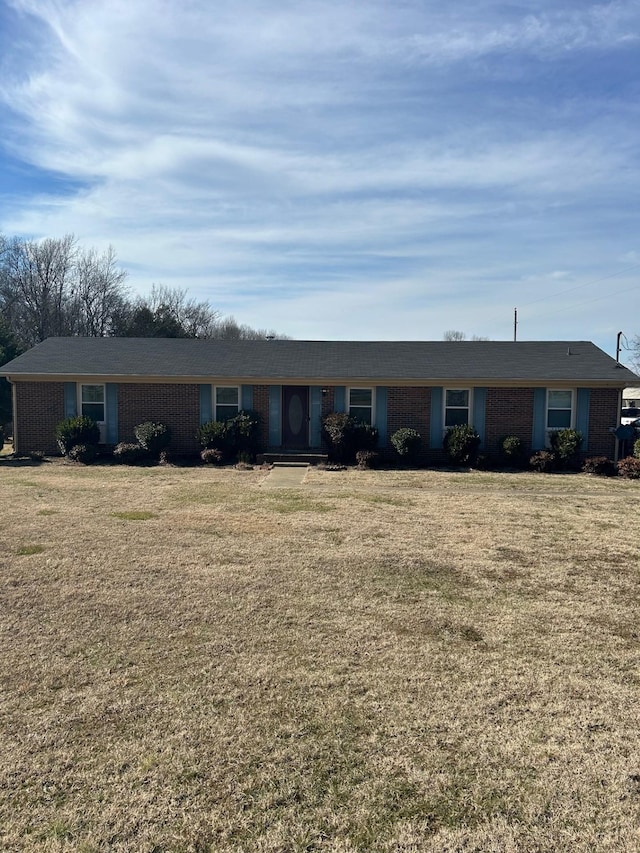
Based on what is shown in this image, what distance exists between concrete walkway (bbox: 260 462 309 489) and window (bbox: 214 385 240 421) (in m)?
2.54

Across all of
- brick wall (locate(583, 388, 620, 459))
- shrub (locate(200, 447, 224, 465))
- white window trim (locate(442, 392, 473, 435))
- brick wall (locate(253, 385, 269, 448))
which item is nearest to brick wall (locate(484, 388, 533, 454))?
white window trim (locate(442, 392, 473, 435))

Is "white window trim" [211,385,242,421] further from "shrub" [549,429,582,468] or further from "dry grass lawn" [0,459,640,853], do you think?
"shrub" [549,429,582,468]

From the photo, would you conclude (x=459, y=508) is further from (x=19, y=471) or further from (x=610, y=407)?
(x=19, y=471)

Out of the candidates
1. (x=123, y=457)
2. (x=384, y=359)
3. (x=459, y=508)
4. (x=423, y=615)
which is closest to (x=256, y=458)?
(x=123, y=457)

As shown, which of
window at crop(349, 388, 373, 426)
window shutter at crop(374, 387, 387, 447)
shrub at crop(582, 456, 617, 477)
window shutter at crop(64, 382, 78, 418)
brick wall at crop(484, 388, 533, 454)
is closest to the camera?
shrub at crop(582, 456, 617, 477)

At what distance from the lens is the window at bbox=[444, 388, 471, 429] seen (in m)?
17.7

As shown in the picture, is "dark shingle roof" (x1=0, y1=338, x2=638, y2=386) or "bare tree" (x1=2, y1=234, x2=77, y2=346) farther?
"bare tree" (x1=2, y1=234, x2=77, y2=346)

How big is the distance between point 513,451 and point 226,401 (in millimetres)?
8804

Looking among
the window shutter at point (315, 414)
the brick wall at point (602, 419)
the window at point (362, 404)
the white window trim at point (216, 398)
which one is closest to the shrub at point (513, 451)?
the brick wall at point (602, 419)

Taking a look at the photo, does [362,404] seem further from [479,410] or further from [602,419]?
[602,419]

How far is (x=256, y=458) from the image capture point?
17.3 metres

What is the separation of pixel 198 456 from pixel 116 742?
1441 cm

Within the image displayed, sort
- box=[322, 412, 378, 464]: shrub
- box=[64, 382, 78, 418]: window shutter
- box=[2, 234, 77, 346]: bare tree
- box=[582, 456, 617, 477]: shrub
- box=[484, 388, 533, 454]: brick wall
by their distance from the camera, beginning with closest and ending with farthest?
box=[582, 456, 617, 477]: shrub
box=[322, 412, 378, 464]: shrub
box=[484, 388, 533, 454]: brick wall
box=[64, 382, 78, 418]: window shutter
box=[2, 234, 77, 346]: bare tree

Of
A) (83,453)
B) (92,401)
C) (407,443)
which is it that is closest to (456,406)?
(407,443)
